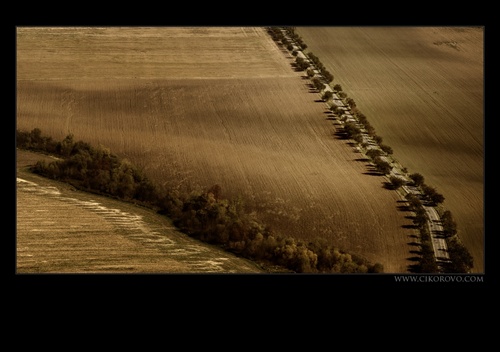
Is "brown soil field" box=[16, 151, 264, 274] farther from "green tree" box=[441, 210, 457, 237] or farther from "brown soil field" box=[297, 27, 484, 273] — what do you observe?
"brown soil field" box=[297, 27, 484, 273]

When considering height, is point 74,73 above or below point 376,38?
below

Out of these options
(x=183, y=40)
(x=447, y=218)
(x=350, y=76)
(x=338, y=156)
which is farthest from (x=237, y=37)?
(x=447, y=218)

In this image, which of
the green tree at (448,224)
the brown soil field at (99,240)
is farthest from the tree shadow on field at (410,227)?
the brown soil field at (99,240)

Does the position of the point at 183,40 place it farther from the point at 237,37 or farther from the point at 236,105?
the point at 236,105

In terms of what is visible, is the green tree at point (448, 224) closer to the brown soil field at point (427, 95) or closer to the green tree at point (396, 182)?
the brown soil field at point (427, 95)

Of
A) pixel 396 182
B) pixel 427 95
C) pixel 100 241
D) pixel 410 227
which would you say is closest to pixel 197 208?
pixel 100 241

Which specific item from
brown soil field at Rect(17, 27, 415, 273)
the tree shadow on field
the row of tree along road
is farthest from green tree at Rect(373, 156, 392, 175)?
the tree shadow on field

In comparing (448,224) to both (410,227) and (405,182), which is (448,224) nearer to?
(410,227)
